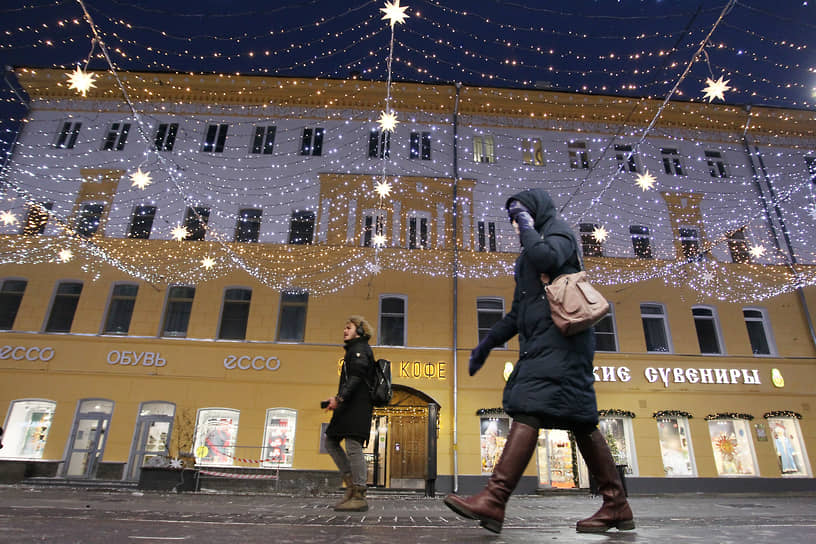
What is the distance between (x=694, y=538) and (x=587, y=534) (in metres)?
0.57

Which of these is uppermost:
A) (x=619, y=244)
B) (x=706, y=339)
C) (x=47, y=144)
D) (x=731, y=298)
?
(x=47, y=144)

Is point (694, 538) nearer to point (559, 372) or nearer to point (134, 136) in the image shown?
point (559, 372)

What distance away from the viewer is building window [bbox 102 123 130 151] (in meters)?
17.0

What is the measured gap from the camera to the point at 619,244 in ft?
54.8

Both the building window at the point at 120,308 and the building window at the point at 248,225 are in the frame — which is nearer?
the building window at the point at 120,308

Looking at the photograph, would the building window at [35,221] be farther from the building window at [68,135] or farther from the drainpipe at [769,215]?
the drainpipe at [769,215]

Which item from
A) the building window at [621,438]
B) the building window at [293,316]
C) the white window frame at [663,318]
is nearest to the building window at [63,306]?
the building window at [293,316]

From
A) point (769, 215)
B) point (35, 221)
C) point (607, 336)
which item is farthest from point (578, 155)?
point (35, 221)

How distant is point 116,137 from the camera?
1716 centimetres

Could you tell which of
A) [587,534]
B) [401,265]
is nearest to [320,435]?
[401,265]

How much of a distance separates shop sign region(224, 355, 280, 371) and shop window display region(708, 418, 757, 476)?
566 inches

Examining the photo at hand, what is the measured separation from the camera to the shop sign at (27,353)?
14.5 metres

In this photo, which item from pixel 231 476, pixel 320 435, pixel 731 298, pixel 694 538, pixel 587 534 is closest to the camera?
pixel 694 538

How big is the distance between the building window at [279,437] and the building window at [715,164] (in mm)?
17902
